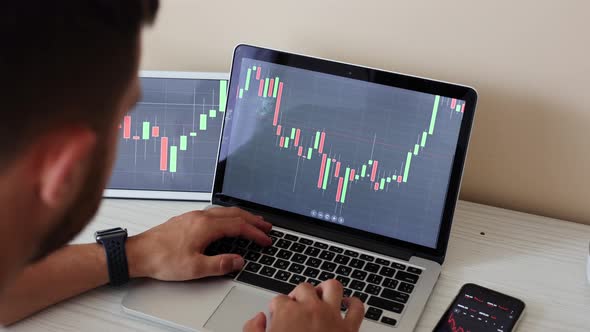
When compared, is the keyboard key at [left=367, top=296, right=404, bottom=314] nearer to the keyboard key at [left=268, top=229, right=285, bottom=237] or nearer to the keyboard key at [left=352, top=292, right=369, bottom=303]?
the keyboard key at [left=352, top=292, right=369, bottom=303]

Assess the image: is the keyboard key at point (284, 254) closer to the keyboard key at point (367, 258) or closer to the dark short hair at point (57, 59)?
the keyboard key at point (367, 258)

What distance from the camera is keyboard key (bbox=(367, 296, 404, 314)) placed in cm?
96

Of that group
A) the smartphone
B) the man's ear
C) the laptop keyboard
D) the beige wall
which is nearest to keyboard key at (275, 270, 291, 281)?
the laptop keyboard

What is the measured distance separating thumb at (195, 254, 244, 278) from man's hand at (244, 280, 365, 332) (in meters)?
0.11

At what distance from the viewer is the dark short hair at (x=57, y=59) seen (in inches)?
18.4

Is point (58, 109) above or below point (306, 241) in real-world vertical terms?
above

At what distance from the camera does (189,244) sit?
3.33 feet

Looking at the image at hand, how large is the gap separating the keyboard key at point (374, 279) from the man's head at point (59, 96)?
1.69ft

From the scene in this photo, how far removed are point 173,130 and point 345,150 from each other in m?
0.29

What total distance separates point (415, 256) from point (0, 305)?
0.55 meters

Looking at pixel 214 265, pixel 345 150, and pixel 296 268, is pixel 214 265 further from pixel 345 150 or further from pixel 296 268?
pixel 345 150

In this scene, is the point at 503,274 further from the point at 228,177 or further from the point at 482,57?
the point at 228,177

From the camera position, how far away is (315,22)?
1.21 m

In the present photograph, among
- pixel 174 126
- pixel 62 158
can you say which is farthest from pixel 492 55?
pixel 62 158
